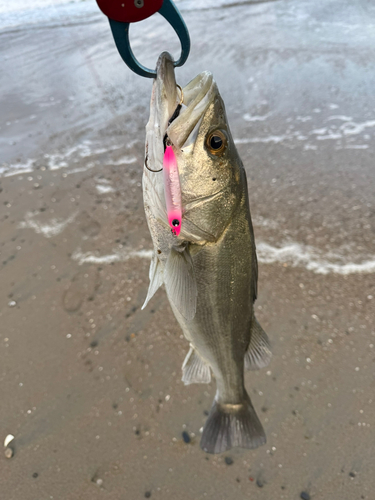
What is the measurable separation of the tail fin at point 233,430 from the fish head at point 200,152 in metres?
1.19

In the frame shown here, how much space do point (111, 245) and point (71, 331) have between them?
45.0 inches

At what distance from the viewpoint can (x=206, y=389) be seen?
9.52 ft

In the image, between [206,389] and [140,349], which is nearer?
[206,389]

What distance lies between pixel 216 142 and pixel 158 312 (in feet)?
7.42

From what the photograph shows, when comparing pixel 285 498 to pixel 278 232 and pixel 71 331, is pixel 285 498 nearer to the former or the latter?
pixel 71 331

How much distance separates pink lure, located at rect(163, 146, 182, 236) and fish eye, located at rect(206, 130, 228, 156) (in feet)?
0.59

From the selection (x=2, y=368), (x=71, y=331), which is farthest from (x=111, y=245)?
(x=2, y=368)

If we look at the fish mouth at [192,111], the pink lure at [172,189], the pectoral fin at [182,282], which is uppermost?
the fish mouth at [192,111]

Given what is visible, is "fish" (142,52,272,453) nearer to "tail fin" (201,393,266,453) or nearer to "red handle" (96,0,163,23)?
"red handle" (96,0,163,23)

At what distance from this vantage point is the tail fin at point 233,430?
2.09m

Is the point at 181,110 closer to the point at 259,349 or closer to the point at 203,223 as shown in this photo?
the point at 203,223

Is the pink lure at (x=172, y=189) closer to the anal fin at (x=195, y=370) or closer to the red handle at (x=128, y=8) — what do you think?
the red handle at (x=128, y=8)

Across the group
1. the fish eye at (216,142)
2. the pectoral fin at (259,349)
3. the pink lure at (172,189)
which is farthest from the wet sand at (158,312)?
the fish eye at (216,142)

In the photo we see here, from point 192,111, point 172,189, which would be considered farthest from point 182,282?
point 192,111
